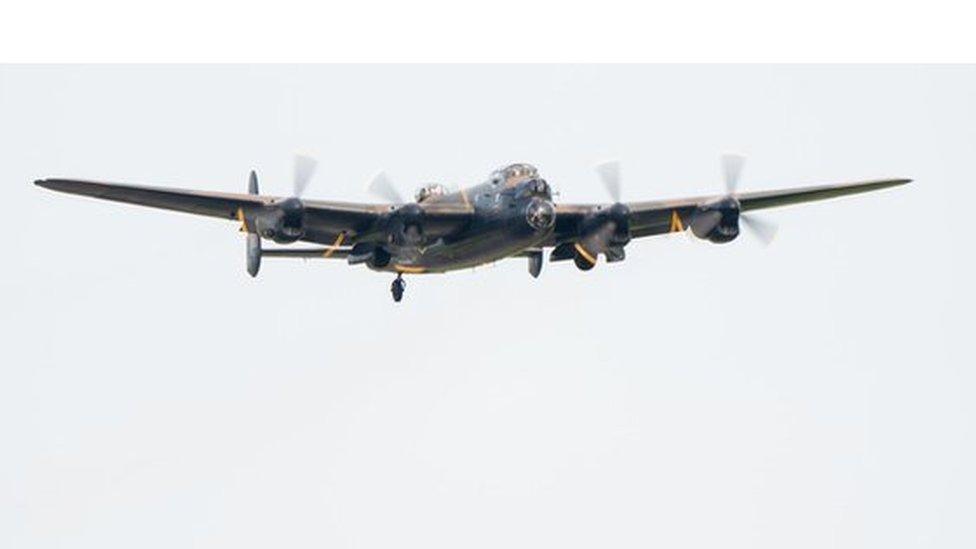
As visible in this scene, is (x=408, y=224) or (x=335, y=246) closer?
(x=408, y=224)

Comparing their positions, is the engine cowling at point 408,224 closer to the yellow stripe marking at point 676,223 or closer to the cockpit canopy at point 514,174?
the cockpit canopy at point 514,174

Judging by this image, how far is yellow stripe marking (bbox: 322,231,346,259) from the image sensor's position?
52.5 m

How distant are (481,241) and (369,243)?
11.8ft

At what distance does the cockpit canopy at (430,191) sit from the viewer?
174 ft

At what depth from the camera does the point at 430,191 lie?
175ft

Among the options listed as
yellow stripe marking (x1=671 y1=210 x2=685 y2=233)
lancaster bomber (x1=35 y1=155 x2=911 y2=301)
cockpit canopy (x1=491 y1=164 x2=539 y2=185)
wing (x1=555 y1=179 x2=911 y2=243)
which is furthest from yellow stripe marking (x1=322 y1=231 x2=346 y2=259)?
yellow stripe marking (x1=671 y1=210 x2=685 y2=233)

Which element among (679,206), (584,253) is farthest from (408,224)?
(679,206)

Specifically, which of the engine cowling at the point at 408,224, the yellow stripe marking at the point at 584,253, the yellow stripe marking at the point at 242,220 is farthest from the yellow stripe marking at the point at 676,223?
the yellow stripe marking at the point at 242,220

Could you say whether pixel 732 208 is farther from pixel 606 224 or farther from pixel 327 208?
pixel 327 208

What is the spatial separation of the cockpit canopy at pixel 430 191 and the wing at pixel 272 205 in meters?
1.82

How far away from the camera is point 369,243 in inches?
2074

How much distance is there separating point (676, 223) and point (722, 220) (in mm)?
2076

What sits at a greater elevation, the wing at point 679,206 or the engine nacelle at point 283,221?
the wing at point 679,206

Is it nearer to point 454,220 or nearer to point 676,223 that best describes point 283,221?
point 454,220
